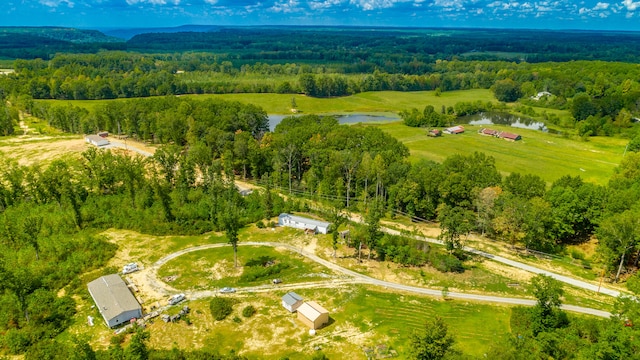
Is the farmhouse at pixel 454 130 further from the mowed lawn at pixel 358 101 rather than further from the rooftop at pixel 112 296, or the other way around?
the rooftop at pixel 112 296

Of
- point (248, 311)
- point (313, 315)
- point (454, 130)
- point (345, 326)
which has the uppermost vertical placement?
point (454, 130)

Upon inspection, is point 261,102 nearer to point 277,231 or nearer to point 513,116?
point 513,116

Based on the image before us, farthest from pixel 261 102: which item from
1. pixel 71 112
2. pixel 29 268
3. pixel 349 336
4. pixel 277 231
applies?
pixel 349 336

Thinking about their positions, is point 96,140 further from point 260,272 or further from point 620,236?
point 620,236

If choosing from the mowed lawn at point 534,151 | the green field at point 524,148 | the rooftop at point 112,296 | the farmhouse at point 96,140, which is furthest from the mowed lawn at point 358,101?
the rooftop at point 112,296

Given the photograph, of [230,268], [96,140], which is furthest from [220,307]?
[96,140]

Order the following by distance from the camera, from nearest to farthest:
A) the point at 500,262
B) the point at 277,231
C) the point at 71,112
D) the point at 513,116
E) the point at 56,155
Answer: the point at 500,262 → the point at 277,231 → the point at 56,155 → the point at 71,112 → the point at 513,116

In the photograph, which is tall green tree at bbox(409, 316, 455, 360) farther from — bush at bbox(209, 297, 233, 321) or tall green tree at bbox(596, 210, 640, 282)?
tall green tree at bbox(596, 210, 640, 282)
